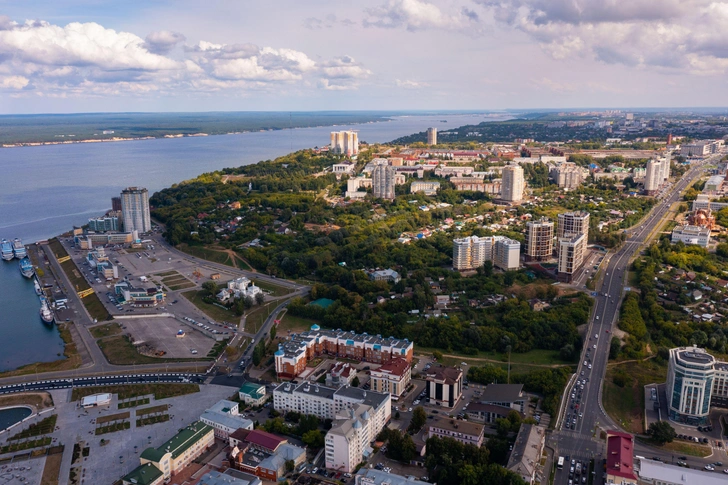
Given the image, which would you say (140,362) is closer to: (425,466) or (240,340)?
(240,340)

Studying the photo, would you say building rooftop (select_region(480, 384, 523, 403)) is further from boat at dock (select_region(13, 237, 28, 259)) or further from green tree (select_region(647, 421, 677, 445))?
boat at dock (select_region(13, 237, 28, 259))

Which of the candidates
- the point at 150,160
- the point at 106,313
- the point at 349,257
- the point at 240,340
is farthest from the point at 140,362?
the point at 150,160

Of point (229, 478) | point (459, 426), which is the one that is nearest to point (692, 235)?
point (459, 426)

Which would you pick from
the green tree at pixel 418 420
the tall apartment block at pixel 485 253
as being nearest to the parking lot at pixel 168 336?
the green tree at pixel 418 420

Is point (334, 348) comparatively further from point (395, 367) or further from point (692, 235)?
point (692, 235)

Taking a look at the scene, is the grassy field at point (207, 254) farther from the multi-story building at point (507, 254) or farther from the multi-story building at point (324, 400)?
the multi-story building at point (324, 400)

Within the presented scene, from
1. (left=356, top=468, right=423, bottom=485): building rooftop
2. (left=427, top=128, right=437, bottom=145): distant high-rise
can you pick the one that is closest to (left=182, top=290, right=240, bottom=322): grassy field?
(left=356, top=468, right=423, bottom=485): building rooftop
